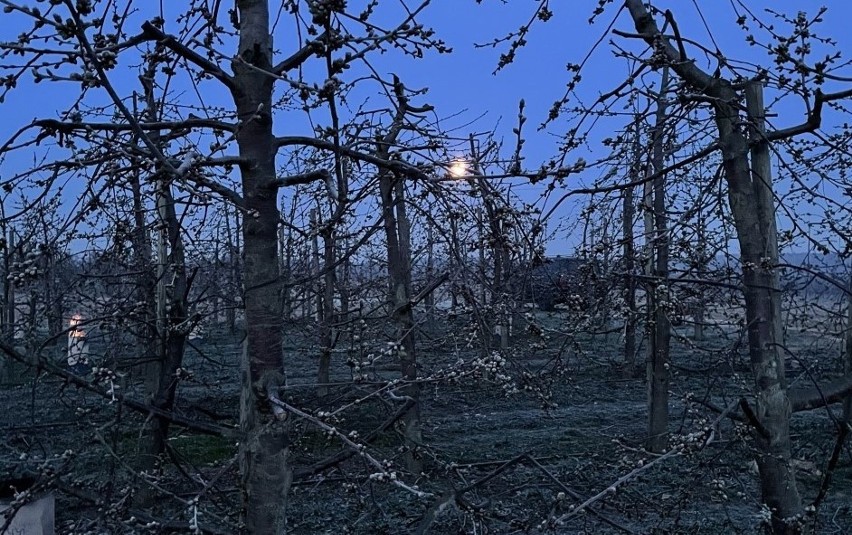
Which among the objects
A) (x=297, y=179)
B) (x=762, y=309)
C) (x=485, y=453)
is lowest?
(x=485, y=453)

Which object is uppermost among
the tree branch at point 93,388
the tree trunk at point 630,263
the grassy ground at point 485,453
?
the tree trunk at point 630,263

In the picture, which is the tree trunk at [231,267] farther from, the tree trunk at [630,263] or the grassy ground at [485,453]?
the tree trunk at [630,263]

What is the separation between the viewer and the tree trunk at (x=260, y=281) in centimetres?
Result: 253

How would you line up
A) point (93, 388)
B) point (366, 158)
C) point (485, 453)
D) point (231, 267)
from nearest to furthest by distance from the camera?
point (366, 158) < point (93, 388) < point (231, 267) < point (485, 453)

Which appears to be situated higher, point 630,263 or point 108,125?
point 108,125

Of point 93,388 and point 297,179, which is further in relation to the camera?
point 93,388

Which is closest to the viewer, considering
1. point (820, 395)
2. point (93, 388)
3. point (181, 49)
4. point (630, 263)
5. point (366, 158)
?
point (181, 49)

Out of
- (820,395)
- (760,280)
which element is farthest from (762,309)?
(820,395)

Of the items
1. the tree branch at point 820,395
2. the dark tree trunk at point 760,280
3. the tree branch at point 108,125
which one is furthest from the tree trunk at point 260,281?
the tree branch at point 820,395

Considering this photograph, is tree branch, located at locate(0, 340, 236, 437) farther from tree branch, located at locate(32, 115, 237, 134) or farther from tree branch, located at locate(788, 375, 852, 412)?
tree branch, located at locate(788, 375, 852, 412)

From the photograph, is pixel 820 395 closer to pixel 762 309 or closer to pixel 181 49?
pixel 762 309

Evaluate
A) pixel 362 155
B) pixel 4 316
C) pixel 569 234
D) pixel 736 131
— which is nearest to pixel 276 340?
pixel 362 155

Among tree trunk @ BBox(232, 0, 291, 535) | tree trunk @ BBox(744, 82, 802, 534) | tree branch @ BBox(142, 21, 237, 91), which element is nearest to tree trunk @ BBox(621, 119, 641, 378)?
tree trunk @ BBox(744, 82, 802, 534)

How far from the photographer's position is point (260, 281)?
259cm
